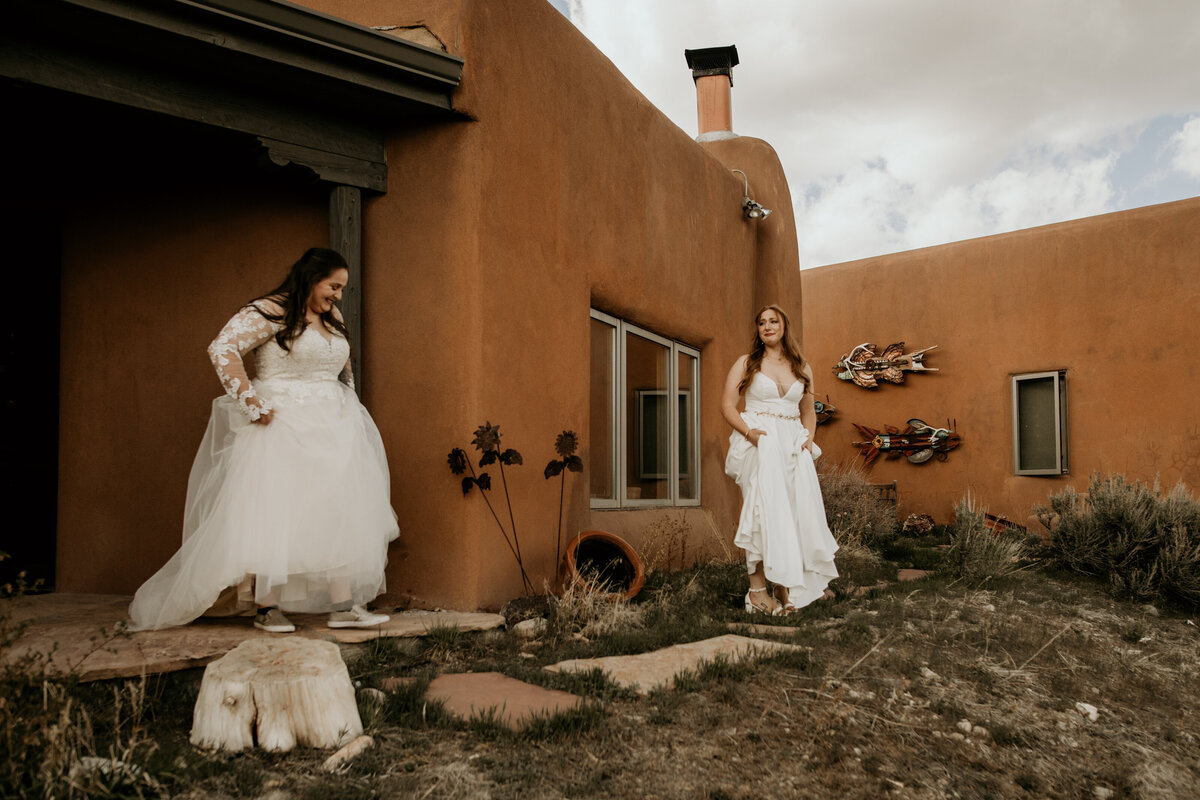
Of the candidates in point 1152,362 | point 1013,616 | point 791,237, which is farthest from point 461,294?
point 1152,362

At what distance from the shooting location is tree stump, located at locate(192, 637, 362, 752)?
2639mm

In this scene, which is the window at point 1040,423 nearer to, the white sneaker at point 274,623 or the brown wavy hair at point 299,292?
the brown wavy hair at point 299,292

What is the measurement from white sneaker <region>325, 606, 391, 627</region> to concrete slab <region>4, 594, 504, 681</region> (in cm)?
3

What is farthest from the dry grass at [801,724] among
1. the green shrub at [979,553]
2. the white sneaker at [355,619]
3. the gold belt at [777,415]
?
the green shrub at [979,553]

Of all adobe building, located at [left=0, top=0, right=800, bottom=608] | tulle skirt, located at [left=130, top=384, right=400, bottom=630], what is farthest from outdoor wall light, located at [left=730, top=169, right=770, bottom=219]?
tulle skirt, located at [left=130, top=384, right=400, bottom=630]

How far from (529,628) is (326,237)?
2.43 meters

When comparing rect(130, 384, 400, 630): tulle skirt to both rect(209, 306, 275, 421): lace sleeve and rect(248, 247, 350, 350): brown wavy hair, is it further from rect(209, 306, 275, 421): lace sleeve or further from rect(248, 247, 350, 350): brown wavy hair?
rect(248, 247, 350, 350): brown wavy hair

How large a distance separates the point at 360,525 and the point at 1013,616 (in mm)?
3878

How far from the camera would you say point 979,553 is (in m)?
6.85

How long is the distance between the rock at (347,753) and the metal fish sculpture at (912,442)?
10.5 metres

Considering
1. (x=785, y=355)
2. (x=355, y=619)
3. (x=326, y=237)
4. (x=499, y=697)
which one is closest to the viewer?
(x=499, y=697)

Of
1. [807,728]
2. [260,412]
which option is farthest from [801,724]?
[260,412]

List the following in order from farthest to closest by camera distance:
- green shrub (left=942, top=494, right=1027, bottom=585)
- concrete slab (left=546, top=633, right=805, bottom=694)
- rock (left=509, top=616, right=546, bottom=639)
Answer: green shrub (left=942, top=494, right=1027, bottom=585) → rock (left=509, top=616, right=546, bottom=639) → concrete slab (left=546, top=633, right=805, bottom=694)

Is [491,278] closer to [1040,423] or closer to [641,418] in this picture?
[641,418]
